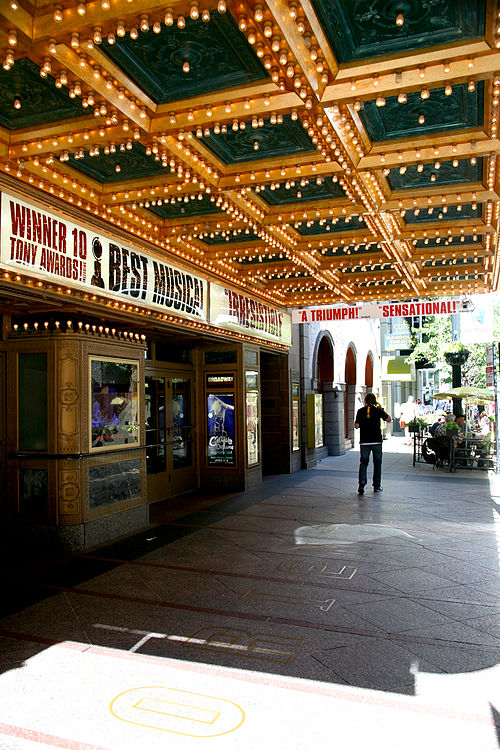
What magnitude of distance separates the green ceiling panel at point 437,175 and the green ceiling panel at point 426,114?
77 cm

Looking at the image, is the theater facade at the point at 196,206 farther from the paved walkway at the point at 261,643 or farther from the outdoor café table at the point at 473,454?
the outdoor café table at the point at 473,454

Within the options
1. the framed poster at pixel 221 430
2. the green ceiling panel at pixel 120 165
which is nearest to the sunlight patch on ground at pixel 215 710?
the green ceiling panel at pixel 120 165

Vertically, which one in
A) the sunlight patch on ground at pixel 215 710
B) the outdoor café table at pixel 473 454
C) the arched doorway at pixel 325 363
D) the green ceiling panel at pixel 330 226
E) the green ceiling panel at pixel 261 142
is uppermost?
the green ceiling panel at pixel 330 226

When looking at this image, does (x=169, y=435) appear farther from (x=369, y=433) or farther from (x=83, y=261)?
(x=83, y=261)

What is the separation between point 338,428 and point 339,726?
15.6 metres

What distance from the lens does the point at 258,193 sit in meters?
6.78

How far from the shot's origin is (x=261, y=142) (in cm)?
536

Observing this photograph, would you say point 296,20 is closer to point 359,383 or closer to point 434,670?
point 434,670

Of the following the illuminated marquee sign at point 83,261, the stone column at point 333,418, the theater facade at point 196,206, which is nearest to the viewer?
the theater facade at point 196,206

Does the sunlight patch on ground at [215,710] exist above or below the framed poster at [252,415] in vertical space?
below

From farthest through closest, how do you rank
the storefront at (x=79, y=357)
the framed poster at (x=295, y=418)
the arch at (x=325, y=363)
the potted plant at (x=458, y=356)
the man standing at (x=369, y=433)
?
the arch at (x=325, y=363) → the potted plant at (x=458, y=356) → the framed poster at (x=295, y=418) → the man standing at (x=369, y=433) → the storefront at (x=79, y=357)

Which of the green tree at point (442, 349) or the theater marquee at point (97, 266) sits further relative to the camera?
the green tree at point (442, 349)

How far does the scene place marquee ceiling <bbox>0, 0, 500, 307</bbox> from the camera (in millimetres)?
3465

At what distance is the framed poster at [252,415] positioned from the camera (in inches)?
458
